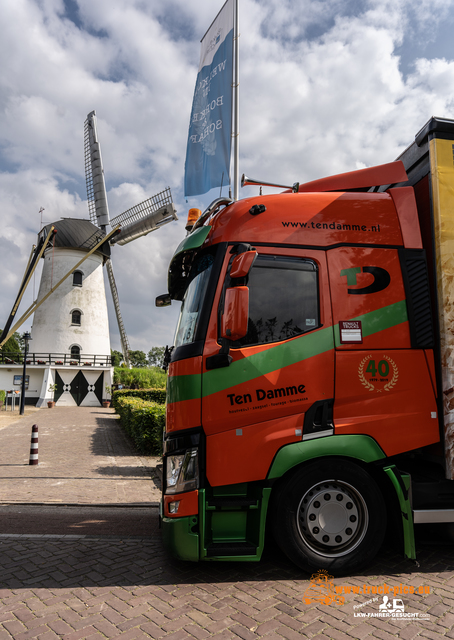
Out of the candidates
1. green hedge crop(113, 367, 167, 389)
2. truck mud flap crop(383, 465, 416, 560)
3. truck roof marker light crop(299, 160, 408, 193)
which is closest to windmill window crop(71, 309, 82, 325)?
green hedge crop(113, 367, 167, 389)

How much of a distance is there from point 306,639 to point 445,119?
15.2 ft

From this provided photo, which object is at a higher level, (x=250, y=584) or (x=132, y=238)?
(x=132, y=238)

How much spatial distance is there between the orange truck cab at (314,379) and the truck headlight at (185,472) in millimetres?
14

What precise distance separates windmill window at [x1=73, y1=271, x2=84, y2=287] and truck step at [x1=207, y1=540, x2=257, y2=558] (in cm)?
3271

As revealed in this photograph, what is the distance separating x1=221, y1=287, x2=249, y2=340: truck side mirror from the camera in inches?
143

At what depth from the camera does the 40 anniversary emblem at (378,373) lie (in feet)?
13.0

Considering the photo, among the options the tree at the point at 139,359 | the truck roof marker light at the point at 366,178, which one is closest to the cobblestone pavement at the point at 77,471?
the truck roof marker light at the point at 366,178

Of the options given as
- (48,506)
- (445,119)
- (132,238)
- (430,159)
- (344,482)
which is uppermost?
(132,238)

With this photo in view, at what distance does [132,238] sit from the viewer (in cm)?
3512

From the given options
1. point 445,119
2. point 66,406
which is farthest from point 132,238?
point 445,119

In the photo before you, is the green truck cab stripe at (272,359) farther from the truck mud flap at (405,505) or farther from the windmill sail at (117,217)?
the windmill sail at (117,217)

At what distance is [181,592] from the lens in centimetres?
356

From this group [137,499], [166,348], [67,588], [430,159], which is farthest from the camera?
[137,499]

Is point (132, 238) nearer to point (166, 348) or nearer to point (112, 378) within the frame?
point (112, 378)
